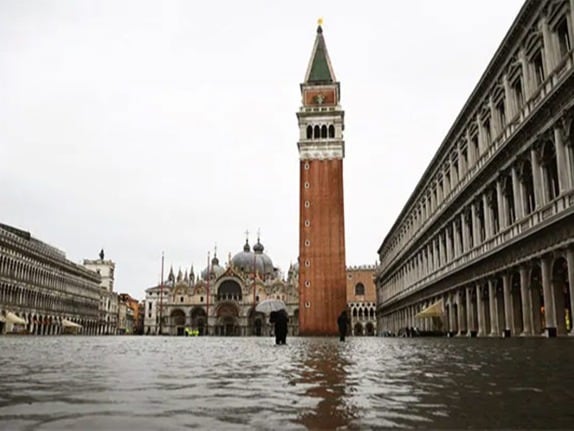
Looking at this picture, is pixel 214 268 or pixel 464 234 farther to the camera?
pixel 214 268

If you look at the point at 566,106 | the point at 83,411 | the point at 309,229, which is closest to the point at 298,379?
the point at 83,411

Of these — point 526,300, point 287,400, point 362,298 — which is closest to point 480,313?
point 526,300

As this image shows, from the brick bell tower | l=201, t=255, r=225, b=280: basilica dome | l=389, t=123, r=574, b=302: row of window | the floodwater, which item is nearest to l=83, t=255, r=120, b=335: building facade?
l=201, t=255, r=225, b=280: basilica dome

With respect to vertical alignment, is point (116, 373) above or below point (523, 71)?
below

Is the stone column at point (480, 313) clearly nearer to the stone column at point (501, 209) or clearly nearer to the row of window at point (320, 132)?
the stone column at point (501, 209)

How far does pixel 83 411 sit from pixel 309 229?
59826mm

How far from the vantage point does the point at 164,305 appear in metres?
98.4

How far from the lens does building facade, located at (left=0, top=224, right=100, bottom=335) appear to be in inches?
2312

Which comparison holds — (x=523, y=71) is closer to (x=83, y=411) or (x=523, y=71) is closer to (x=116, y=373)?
(x=116, y=373)

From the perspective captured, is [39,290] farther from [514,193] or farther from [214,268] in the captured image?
[514,193]

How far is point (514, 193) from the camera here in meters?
22.8

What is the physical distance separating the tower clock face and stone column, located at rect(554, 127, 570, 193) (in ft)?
171

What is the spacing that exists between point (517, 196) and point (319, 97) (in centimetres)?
5017

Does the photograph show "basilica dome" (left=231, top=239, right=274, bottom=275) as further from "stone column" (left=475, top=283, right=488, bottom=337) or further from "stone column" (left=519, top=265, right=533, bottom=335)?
"stone column" (left=519, top=265, right=533, bottom=335)
